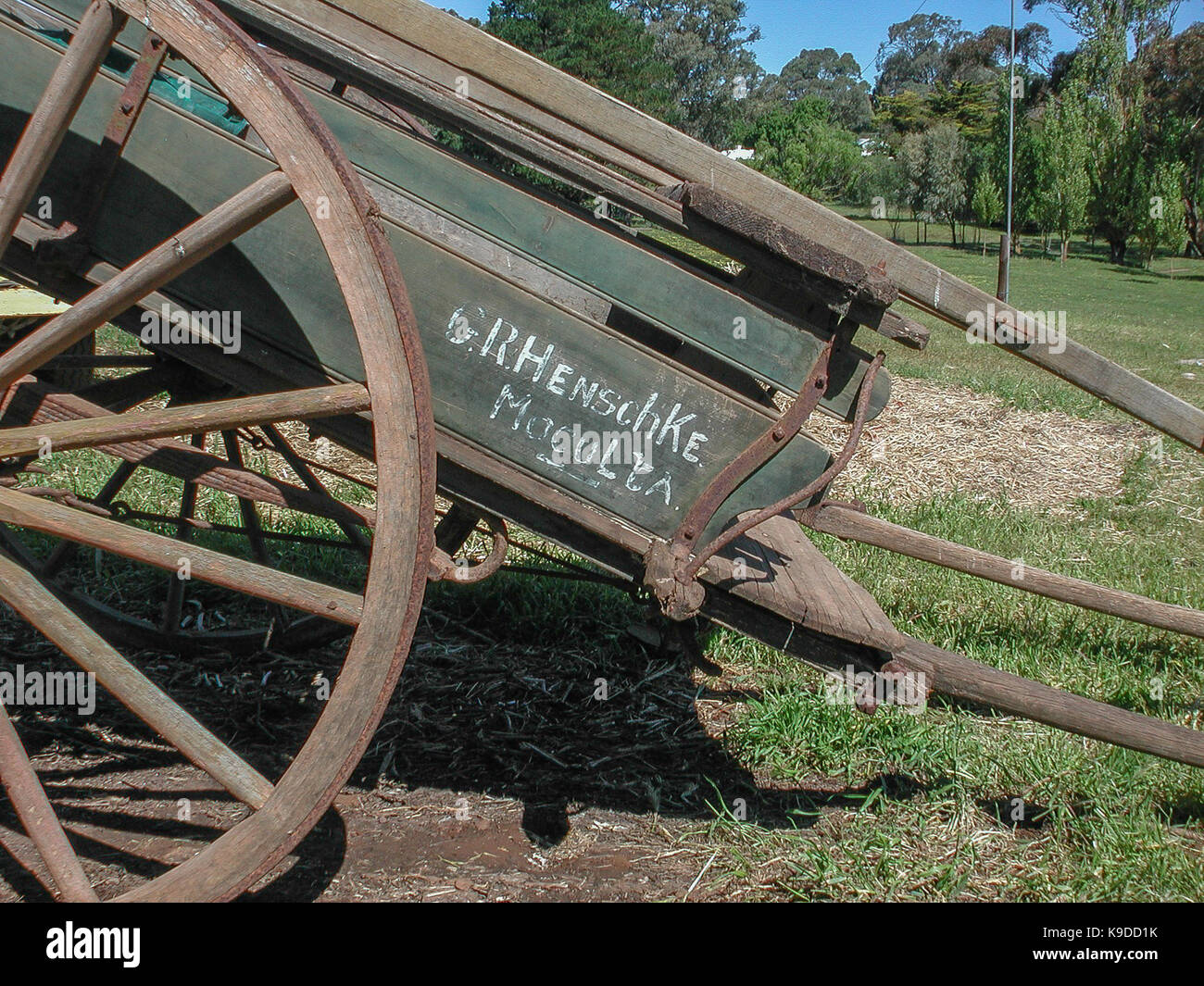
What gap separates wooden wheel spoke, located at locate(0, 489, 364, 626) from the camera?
2.00m

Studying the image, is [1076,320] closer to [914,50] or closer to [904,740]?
[904,740]

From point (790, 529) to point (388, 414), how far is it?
1595 mm

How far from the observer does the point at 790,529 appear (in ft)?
10.3

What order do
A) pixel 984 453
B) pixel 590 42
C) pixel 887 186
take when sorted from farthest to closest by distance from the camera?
pixel 887 186 → pixel 590 42 → pixel 984 453

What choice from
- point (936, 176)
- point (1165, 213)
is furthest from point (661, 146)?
point (936, 176)

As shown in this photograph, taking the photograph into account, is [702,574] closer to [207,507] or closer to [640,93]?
[207,507]

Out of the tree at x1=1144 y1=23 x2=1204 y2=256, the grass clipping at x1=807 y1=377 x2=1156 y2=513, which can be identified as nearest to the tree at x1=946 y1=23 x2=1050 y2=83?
the tree at x1=1144 y1=23 x2=1204 y2=256

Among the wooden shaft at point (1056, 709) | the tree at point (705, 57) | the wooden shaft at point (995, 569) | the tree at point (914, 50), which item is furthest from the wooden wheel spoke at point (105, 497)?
the tree at point (914, 50)

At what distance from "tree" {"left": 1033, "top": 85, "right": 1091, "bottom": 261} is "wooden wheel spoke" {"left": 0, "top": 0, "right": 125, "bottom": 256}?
29669mm

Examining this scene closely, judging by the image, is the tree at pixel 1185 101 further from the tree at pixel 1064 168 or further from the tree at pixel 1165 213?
the tree at pixel 1064 168

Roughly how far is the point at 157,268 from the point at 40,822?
109cm

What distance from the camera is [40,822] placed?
2016 mm

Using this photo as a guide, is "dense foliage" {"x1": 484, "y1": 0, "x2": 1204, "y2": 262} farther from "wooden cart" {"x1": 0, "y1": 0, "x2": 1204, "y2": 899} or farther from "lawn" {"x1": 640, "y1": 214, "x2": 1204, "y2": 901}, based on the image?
"wooden cart" {"x1": 0, "y1": 0, "x2": 1204, "y2": 899}
